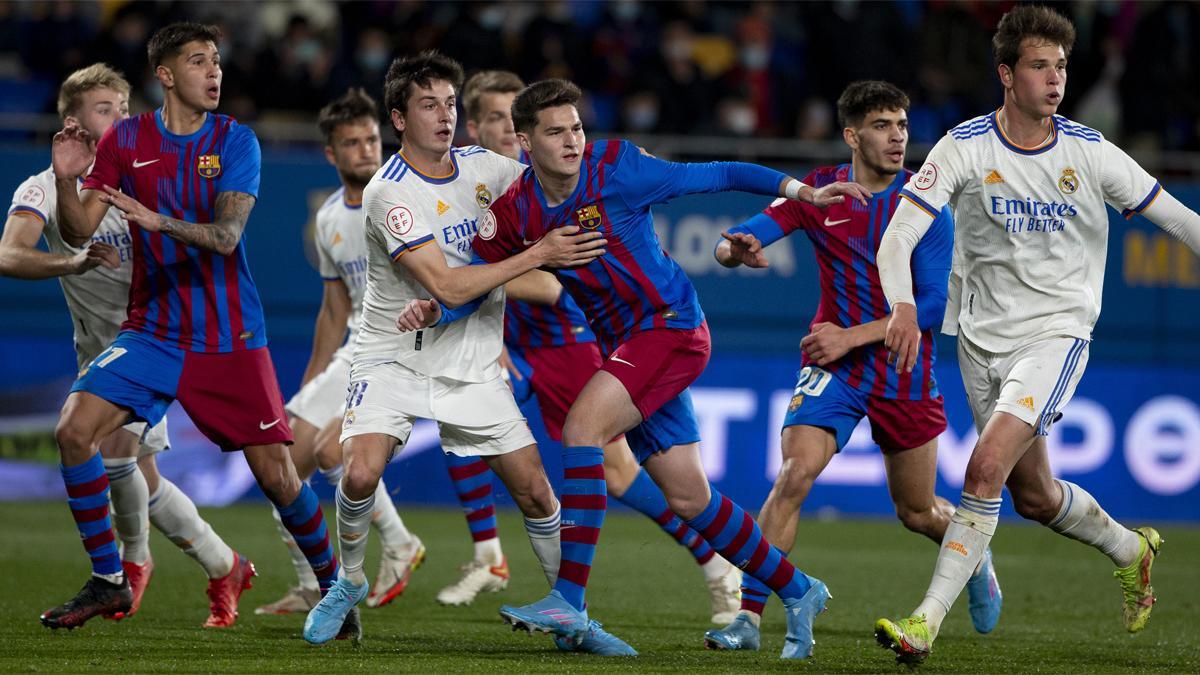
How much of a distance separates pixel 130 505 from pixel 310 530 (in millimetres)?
1182

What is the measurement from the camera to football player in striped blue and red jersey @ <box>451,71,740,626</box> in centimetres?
762

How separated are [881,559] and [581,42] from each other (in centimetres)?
685

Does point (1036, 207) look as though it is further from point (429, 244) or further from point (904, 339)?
point (429, 244)

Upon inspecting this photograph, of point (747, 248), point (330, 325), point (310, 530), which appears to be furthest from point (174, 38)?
point (747, 248)

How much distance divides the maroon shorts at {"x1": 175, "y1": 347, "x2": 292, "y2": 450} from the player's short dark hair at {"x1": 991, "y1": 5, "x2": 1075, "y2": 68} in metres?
3.45

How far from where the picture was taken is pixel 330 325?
8547 millimetres

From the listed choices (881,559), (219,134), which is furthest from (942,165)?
(881,559)

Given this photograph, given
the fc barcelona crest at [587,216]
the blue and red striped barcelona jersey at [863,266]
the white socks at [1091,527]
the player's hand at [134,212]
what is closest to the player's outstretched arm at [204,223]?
the player's hand at [134,212]

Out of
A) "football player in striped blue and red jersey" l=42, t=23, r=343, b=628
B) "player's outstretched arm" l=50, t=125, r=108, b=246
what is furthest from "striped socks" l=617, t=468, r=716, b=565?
"player's outstretched arm" l=50, t=125, r=108, b=246

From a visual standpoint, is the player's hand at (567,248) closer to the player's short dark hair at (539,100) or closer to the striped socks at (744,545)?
the player's short dark hair at (539,100)

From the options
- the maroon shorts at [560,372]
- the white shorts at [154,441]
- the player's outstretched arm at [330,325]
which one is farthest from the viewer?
the player's outstretched arm at [330,325]

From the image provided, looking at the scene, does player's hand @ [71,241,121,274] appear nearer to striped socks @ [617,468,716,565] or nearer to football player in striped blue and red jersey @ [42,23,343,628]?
football player in striped blue and red jersey @ [42,23,343,628]

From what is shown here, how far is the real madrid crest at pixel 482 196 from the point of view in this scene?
635cm

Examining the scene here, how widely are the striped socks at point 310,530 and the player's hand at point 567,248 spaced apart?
64.2 inches
